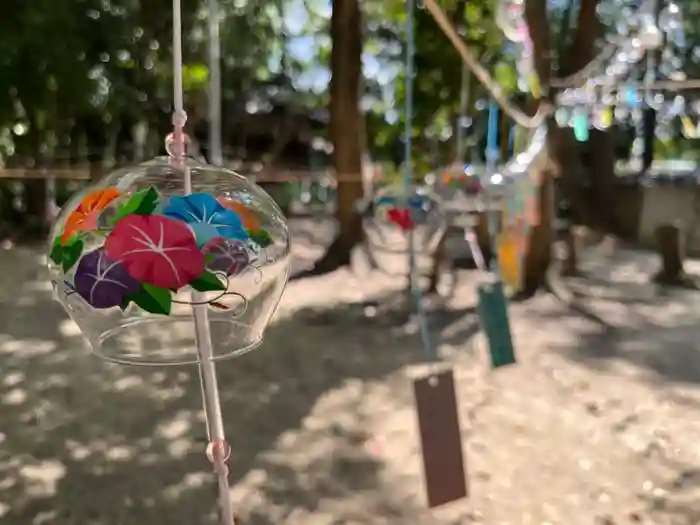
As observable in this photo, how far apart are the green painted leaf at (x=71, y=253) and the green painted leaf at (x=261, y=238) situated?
0.38 ft

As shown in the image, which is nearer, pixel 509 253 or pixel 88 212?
pixel 88 212

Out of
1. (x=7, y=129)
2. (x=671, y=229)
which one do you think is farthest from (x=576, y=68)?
(x=7, y=129)

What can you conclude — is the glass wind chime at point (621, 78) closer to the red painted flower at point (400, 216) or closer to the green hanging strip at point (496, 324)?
the red painted flower at point (400, 216)

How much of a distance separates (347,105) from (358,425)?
1736mm

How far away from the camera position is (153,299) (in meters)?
0.53

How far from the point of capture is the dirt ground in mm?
1386

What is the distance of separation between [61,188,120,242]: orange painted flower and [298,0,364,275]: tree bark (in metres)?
2.52

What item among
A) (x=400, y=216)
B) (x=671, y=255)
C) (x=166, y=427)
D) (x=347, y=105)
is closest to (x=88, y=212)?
(x=166, y=427)

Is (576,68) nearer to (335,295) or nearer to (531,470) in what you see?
(335,295)

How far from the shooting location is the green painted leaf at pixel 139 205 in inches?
21.5

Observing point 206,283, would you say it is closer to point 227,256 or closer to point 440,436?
point 227,256

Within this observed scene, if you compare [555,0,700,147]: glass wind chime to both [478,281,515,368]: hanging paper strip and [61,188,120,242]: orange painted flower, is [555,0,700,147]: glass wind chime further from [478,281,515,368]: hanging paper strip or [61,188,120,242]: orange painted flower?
[61,188,120,242]: orange painted flower

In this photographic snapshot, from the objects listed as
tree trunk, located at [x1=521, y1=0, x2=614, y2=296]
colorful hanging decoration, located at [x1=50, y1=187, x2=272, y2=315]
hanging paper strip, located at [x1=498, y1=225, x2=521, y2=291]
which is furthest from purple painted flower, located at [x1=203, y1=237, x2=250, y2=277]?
tree trunk, located at [x1=521, y1=0, x2=614, y2=296]

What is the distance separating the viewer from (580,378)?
6.95 ft
